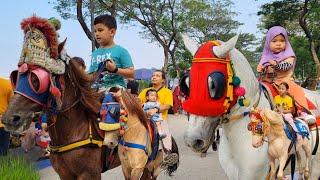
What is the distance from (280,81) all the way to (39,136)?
554cm

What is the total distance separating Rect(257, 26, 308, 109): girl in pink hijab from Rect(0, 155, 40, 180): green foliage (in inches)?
132

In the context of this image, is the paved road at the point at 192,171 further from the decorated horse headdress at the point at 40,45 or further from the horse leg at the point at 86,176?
the decorated horse headdress at the point at 40,45

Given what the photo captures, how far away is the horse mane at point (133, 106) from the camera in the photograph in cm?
440

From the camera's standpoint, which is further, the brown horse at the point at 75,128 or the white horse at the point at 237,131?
the brown horse at the point at 75,128

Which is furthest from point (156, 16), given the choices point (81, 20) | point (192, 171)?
point (192, 171)

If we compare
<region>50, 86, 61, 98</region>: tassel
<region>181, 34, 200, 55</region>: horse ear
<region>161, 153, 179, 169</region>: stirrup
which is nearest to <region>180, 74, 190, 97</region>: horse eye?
<region>181, 34, 200, 55</region>: horse ear

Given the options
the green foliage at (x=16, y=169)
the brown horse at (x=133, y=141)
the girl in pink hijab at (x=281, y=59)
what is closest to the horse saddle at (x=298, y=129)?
the girl in pink hijab at (x=281, y=59)

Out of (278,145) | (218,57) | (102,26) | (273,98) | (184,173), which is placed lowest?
(184,173)

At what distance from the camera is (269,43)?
14.4 feet

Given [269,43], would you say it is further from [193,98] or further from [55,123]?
[55,123]

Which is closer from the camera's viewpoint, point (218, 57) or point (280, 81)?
point (218, 57)

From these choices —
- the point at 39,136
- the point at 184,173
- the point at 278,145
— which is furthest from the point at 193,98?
the point at 39,136

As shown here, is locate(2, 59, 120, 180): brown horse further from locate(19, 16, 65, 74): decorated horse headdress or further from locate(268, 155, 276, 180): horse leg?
locate(268, 155, 276, 180): horse leg

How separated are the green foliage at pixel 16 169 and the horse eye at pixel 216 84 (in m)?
3.33
